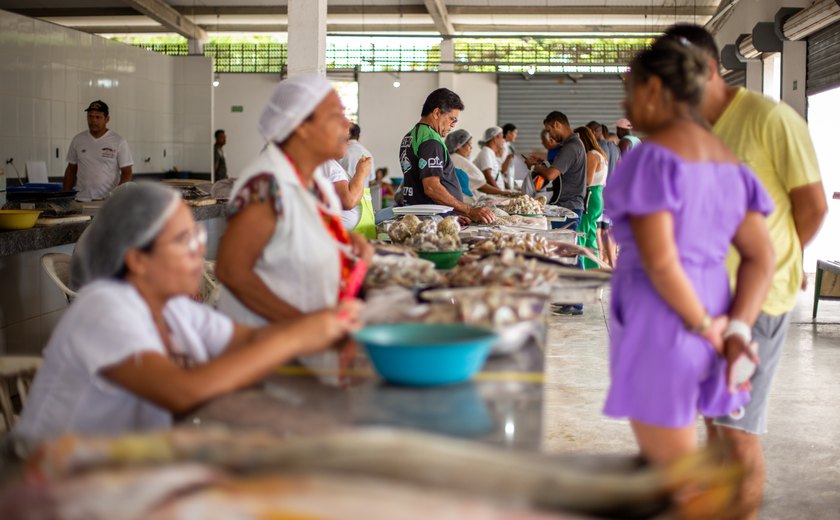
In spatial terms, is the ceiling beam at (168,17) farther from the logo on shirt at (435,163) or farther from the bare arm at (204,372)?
the bare arm at (204,372)

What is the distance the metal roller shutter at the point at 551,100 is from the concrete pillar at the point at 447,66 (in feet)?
3.93

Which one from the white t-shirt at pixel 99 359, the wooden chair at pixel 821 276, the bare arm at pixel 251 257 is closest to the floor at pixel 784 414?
the wooden chair at pixel 821 276

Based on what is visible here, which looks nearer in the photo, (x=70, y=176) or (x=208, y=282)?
(x=208, y=282)

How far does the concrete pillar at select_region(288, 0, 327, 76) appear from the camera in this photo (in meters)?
7.17

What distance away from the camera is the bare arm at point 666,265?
218cm

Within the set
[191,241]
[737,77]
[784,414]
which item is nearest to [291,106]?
[191,241]

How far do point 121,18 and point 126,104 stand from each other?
6402mm

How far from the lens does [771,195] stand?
284cm

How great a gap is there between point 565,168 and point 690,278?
243 inches

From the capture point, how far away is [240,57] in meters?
21.8

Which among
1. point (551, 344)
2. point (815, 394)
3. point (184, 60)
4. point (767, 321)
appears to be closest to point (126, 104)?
point (184, 60)

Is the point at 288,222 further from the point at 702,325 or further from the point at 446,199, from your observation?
the point at 446,199

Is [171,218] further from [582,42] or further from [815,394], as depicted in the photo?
[582,42]

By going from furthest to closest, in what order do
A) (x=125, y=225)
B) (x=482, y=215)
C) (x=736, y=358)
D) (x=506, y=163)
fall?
(x=506, y=163)
(x=482, y=215)
(x=736, y=358)
(x=125, y=225)
